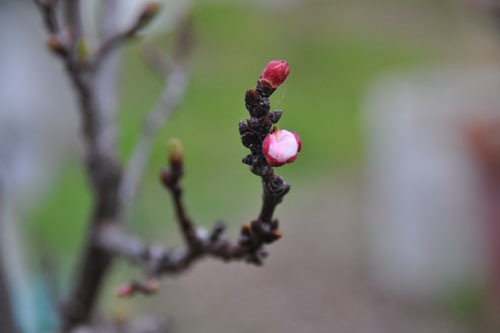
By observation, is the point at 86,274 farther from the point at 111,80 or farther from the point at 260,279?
the point at 260,279

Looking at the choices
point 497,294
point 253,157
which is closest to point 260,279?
point 497,294

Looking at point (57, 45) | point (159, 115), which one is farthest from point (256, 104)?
point (159, 115)

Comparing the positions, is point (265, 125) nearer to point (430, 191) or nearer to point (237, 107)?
point (430, 191)

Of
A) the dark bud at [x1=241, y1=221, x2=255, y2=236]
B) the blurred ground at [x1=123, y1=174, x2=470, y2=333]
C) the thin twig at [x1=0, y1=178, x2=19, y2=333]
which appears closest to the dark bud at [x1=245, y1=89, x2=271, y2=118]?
the dark bud at [x1=241, y1=221, x2=255, y2=236]

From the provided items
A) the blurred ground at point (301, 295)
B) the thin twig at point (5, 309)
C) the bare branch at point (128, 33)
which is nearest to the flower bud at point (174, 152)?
the bare branch at point (128, 33)

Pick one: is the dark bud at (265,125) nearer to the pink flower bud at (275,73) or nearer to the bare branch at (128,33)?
the pink flower bud at (275,73)
